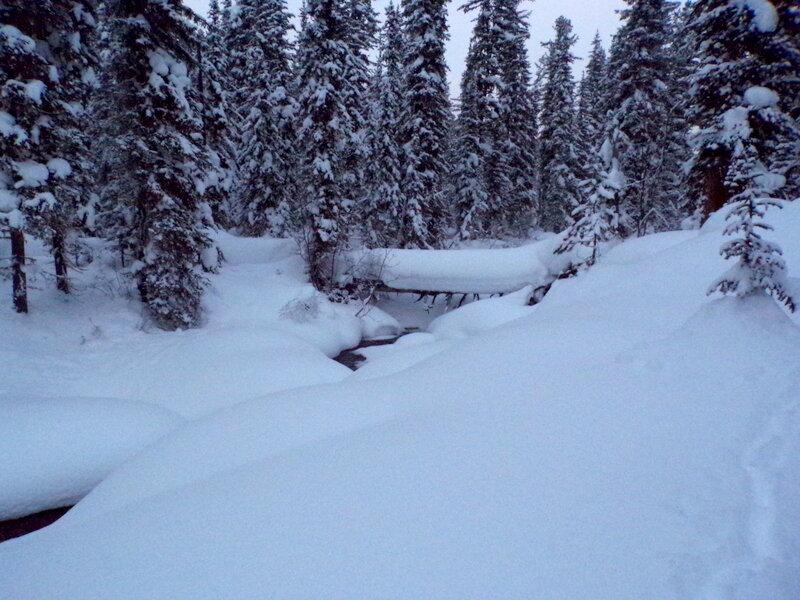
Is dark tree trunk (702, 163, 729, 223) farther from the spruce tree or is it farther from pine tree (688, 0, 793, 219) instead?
the spruce tree

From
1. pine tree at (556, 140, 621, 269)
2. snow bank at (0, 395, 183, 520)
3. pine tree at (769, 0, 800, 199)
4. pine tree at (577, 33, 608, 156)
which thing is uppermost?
pine tree at (577, 33, 608, 156)

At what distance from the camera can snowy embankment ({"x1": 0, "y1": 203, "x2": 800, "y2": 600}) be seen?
94.8 inches

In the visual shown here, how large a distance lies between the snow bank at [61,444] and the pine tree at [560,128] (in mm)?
25640

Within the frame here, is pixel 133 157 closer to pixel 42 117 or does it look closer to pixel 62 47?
pixel 42 117

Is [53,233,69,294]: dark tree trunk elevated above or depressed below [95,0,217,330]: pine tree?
below

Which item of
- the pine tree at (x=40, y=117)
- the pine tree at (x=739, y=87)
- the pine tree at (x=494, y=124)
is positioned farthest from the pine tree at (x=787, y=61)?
the pine tree at (x=40, y=117)

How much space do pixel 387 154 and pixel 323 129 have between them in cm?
519

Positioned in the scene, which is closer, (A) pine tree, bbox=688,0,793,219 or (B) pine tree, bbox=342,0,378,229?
(A) pine tree, bbox=688,0,793,219

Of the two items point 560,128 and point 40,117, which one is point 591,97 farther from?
point 40,117

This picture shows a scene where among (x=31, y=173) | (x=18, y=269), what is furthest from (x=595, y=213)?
(x=18, y=269)

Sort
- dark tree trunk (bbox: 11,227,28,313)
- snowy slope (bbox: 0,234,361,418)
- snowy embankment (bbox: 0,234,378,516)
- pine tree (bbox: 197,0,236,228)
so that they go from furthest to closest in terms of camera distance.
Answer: pine tree (bbox: 197,0,236,228) < dark tree trunk (bbox: 11,227,28,313) < snowy slope (bbox: 0,234,361,418) < snowy embankment (bbox: 0,234,378,516)

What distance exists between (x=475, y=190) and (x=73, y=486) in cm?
1993

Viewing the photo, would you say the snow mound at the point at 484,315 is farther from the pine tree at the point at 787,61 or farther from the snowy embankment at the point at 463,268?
the pine tree at the point at 787,61

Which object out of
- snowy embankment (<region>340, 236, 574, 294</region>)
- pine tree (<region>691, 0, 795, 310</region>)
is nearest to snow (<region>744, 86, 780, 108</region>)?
pine tree (<region>691, 0, 795, 310</region>)
